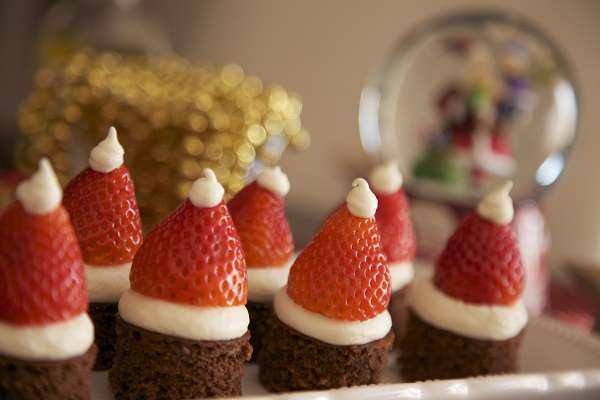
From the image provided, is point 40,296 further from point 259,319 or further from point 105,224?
point 259,319

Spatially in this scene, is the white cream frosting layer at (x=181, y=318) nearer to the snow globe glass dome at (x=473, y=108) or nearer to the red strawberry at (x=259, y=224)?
the red strawberry at (x=259, y=224)

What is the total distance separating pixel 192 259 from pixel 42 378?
22 centimetres

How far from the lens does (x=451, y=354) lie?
1.30 metres

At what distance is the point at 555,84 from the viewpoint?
2221 mm

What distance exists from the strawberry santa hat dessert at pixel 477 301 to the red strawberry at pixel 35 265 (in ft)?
2.14

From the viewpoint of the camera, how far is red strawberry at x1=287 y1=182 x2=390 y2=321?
3.49ft

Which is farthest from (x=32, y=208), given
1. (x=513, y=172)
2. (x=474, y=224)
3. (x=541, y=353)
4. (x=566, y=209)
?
(x=566, y=209)

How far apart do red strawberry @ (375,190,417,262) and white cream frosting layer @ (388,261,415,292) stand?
0.01 metres

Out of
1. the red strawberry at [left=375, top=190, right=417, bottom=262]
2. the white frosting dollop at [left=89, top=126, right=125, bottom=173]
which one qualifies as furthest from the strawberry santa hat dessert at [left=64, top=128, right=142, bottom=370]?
the red strawberry at [left=375, top=190, right=417, bottom=262]

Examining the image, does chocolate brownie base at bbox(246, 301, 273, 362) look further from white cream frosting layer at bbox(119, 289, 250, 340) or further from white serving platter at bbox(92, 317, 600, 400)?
white cream frosting layer at bbox(119, 289, 250, 340)

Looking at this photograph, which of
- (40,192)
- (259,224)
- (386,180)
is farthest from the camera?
(386,180)

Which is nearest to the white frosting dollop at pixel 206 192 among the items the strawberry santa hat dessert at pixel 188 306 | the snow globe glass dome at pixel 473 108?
the strawberry santa hat dessert at pixel 188 306

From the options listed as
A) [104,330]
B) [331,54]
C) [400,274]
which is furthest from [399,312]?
[331,54]

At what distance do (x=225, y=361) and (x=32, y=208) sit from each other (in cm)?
32
